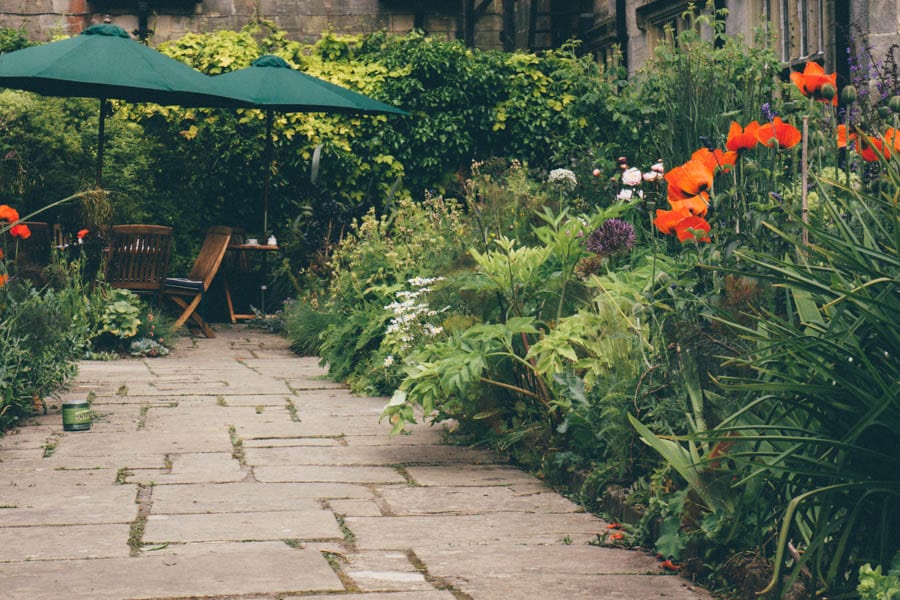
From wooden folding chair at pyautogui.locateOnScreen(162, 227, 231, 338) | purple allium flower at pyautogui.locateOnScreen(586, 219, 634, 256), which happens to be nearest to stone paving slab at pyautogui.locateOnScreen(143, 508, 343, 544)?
purple allium flower at pyautogui.locateOnScreen(586, 219, 634, 256)

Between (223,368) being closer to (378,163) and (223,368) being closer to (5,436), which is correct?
(5,436)

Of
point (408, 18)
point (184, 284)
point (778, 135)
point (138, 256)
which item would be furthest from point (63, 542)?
point (408, 18)

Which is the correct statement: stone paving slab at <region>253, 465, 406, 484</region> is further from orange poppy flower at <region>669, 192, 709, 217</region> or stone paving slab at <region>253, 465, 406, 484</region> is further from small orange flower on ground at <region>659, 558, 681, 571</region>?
orange poppy flower at <region>669, 192, 709, 217</region>

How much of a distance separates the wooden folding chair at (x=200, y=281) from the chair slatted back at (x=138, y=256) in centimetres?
18

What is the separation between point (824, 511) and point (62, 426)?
3.72 meters

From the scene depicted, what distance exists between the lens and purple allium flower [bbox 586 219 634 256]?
15.2 feet

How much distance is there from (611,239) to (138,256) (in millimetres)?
4971

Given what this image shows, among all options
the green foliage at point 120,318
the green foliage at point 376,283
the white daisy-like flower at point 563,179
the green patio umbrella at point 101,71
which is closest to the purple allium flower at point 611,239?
the green foliage at point 376,283

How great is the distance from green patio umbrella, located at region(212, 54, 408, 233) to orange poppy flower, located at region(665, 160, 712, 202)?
625 centimetres

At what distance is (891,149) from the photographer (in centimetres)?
249

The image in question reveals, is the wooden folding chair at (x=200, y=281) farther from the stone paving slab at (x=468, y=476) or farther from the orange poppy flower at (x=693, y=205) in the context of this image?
the orange poppy flower at (x=693, y=205)

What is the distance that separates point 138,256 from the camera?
857 cm

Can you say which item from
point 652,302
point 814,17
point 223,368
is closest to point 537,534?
point 652,302

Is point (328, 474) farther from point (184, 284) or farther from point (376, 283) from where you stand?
point (184, 284)
